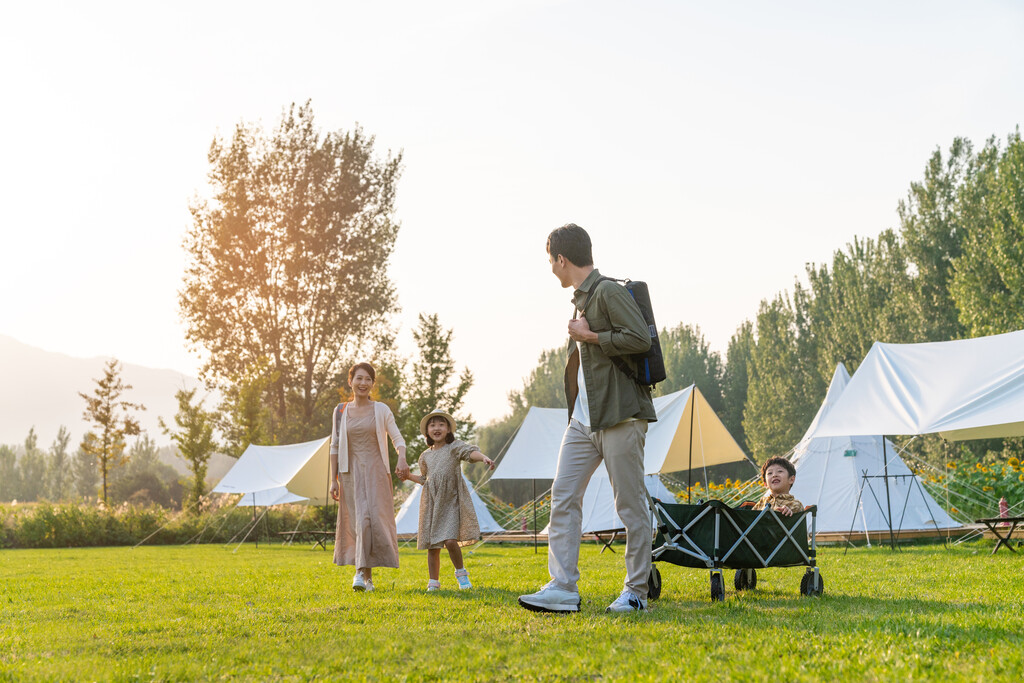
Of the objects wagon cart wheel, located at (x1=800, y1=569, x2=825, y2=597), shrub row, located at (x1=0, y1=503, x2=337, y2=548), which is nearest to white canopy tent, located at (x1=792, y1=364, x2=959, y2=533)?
wagon cart wheel, located at (x1=800, y1=569, x2=825, y2=597)

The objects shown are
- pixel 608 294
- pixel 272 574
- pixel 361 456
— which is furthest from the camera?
pixel 272 574

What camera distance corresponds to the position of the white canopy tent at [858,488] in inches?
490

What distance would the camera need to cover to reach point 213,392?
96.1 feet


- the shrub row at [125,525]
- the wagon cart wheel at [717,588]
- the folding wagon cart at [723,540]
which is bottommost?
the shrub row at [125,525]

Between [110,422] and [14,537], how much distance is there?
746cm

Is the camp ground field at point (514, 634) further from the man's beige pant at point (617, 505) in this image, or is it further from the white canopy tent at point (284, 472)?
the white canopy tent at point (284, 472)

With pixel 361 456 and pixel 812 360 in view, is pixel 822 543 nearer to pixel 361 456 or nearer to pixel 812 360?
pixel 361 456

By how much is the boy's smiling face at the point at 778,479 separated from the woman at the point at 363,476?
8.27 ft

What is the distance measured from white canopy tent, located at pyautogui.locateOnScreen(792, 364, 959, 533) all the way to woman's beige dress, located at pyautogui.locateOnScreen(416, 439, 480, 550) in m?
7.55

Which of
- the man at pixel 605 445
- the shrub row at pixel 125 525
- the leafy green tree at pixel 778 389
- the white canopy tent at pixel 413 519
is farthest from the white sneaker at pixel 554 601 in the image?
the leafy green tree at pixel 778 389

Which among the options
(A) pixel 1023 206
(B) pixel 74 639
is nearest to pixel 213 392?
(A) pixel 1023 206

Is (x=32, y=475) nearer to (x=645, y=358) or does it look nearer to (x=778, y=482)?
(x=778, y=482)

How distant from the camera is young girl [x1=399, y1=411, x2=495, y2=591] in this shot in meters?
6.04

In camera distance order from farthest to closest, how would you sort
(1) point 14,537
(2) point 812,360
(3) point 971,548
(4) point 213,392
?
(2) point 812,360, (4) point 213,392, (1) point 14,537, (3) point 971,548
